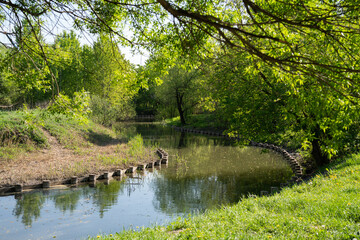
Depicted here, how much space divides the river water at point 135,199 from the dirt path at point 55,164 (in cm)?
122

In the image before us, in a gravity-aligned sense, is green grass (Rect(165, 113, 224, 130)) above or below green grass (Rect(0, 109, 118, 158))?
above

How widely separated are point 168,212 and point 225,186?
417 cm

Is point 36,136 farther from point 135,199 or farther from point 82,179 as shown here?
point 135,199

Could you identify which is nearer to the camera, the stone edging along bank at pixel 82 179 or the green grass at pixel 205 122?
the stone edging along bank at pixel 82 179

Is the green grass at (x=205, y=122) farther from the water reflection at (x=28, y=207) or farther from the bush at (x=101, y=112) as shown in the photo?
the water reflection at (x=28, y=207)

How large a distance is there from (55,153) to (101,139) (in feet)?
20.0

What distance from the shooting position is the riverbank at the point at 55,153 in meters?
12.5

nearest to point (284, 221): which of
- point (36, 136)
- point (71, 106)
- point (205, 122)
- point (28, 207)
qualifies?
point (71, 106)

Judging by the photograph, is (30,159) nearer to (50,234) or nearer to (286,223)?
(50,234)

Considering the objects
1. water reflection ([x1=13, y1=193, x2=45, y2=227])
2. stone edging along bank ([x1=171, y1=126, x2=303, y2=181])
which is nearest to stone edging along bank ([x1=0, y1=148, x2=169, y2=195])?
water reflection ([x1=13, y1=193, x2=45, y2=227])

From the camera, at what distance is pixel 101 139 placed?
22438mm

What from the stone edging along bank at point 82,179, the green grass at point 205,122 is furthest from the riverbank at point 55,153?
the green grass at point 205,122

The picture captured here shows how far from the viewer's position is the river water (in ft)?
26.7

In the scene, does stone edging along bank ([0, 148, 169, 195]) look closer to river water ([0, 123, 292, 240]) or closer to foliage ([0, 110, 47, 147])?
river water ([0, 123, 292, 240])
